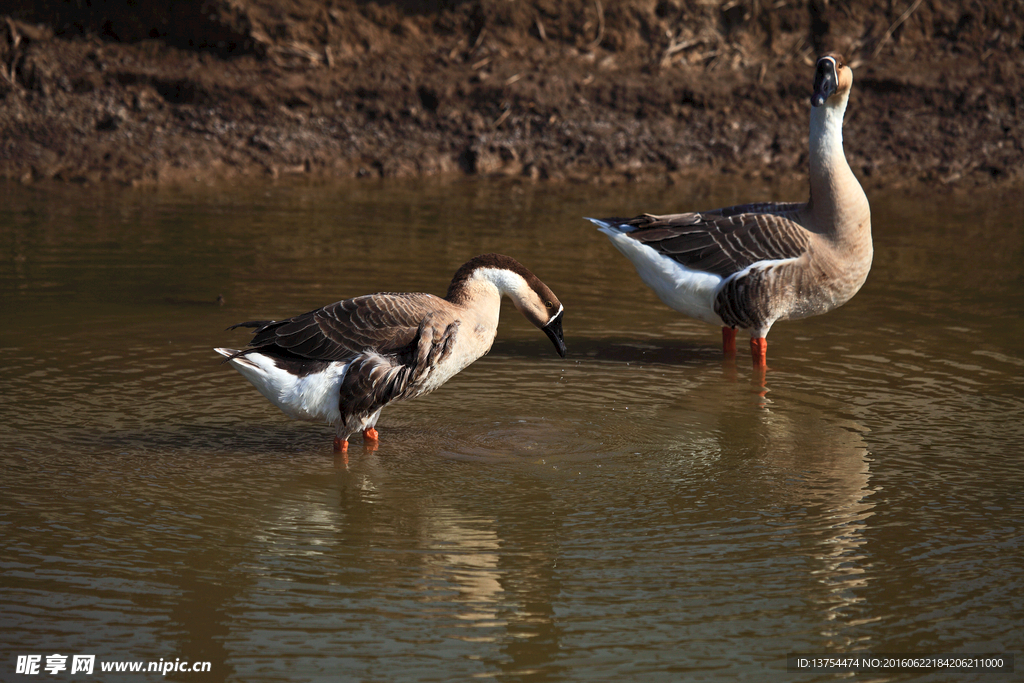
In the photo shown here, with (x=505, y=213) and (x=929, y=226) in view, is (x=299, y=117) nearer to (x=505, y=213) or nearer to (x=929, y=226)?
(x=505, y=213)

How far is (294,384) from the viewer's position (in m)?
7.13

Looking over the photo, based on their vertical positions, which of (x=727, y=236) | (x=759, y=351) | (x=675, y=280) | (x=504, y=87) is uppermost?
(x=504, y=87)

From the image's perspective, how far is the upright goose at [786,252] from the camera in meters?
9.55

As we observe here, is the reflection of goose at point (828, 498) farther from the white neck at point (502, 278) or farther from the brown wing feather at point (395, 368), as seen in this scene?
the brown wing feather at point (395, 368)

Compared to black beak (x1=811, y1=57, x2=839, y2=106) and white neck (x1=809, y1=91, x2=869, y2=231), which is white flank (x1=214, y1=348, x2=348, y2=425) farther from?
black beak (x1=811, y1=57, x2=839, y2=106)

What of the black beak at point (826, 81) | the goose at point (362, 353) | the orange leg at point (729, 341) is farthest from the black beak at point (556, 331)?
the black beak at point (826, 81)

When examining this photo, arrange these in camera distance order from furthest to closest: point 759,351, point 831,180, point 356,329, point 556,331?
1. point 759,351
2. point 831,180
3. point 556,331
4. point 356,329

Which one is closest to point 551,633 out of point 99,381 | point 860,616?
point 860,616

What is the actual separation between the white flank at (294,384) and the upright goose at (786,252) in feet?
12.5

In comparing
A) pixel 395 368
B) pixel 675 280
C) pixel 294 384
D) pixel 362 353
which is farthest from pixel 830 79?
pixel 294 384

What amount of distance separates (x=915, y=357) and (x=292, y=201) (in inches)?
380

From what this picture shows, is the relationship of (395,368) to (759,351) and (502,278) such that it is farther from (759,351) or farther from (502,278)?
(759,351)

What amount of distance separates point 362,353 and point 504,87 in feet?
42.1

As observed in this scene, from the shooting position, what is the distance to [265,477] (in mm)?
7066
